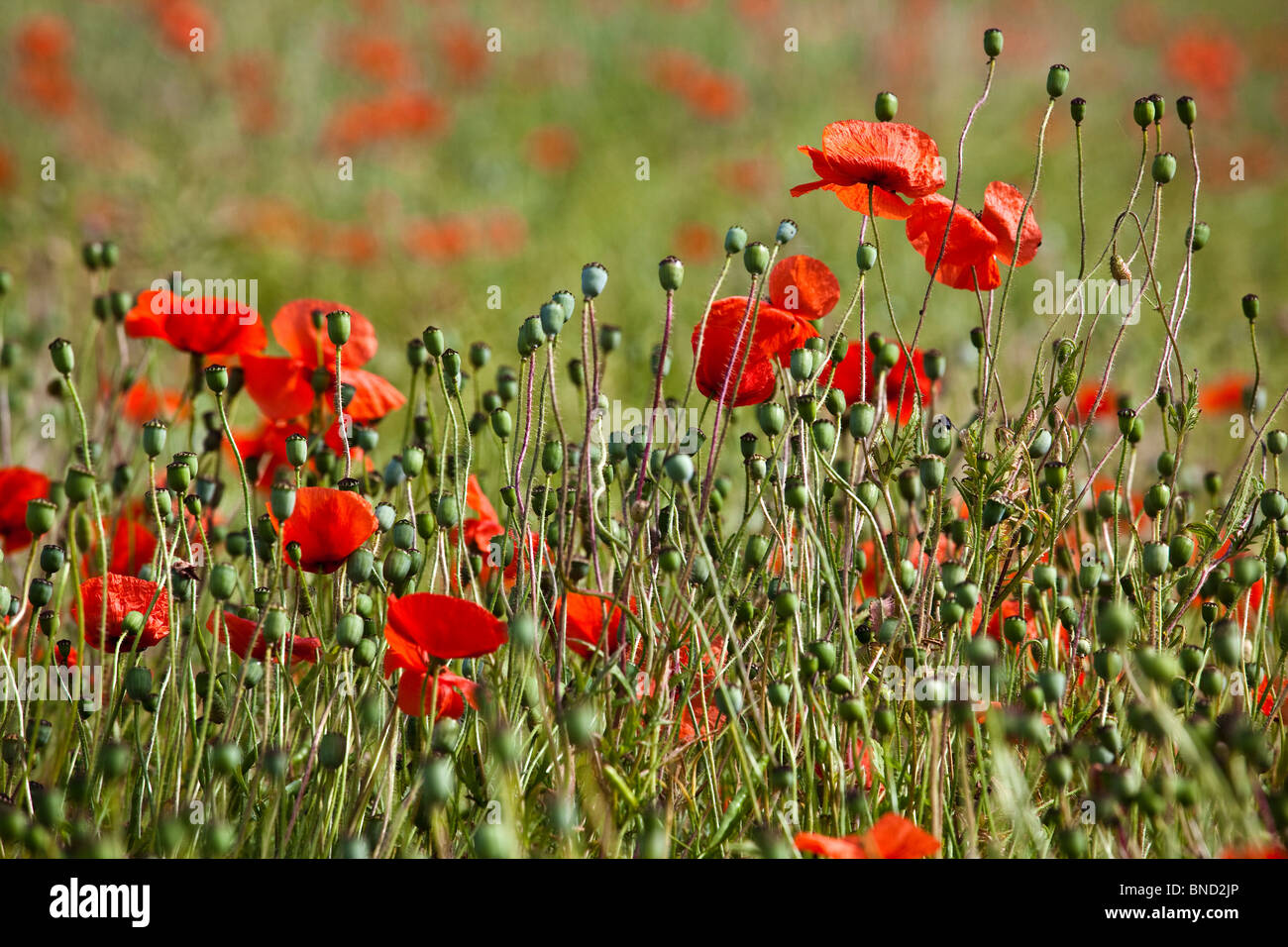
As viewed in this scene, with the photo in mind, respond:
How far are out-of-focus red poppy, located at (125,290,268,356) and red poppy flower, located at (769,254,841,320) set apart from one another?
738mm

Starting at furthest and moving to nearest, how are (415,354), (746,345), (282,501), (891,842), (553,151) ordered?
(553,151), (415,354), (746,345), (282,501), (891,842)

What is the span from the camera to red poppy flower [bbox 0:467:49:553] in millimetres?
1733

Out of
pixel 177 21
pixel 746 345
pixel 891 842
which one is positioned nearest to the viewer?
pixel 891 842

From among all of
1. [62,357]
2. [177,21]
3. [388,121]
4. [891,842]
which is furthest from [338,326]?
[177,21]

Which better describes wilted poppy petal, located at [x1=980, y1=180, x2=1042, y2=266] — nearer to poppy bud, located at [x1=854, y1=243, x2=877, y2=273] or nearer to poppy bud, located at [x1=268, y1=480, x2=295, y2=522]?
poppy bud, located at [x1=854, y1=243, x2=877, y2=273]

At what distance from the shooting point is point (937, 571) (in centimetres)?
158

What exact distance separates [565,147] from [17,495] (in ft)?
13.3

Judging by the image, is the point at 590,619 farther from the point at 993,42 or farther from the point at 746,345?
the point at 993,42

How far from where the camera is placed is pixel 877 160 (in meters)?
1.45

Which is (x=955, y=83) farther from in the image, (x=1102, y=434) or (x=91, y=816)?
(x=91, y=816)

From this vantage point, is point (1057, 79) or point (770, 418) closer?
point (770, 418)
